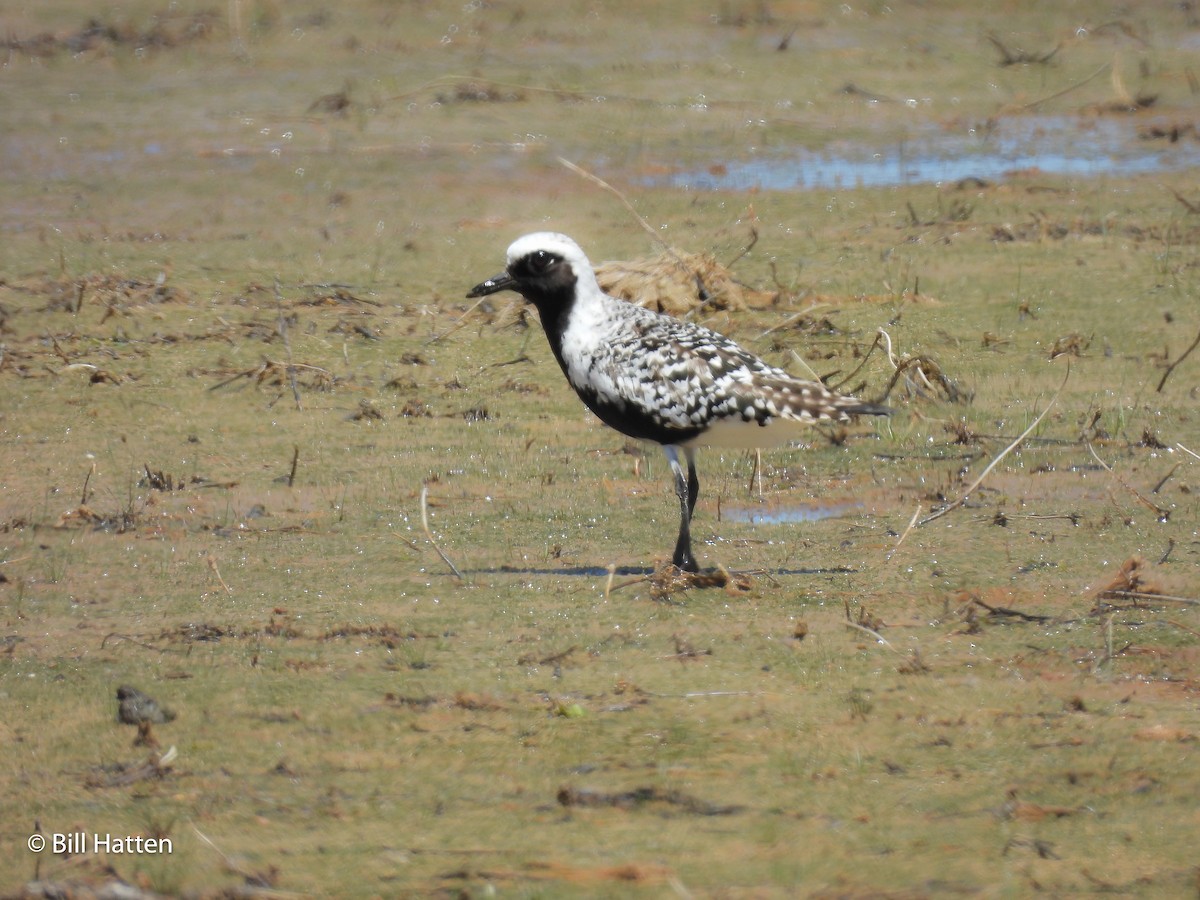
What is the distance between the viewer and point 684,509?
6.89 meters

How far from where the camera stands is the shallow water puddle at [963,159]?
49.7 ft

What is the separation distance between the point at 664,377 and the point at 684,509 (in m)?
0.52

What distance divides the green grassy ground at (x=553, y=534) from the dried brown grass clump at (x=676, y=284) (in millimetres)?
323

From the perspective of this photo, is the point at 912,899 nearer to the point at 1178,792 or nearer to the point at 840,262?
the point at 1178,792

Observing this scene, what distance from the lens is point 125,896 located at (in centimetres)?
416

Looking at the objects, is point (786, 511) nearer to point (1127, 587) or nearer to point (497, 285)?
point (497, 285)

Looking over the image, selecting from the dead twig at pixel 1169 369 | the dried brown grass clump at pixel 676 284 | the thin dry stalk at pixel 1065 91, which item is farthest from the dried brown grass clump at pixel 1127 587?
the thin dry stalk at pixel 1065 91

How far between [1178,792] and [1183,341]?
6050 mm

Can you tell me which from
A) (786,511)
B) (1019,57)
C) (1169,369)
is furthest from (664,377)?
(1019,57)

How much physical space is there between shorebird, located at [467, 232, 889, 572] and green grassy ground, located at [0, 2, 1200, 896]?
0.56 meters

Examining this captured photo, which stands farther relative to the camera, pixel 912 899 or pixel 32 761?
pixel 32 761

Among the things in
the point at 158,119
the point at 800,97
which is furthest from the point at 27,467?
the point at 800,97

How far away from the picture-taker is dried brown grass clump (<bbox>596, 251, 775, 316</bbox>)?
35.9 feet

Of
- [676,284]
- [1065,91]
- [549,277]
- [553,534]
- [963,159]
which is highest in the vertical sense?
[549,277]
